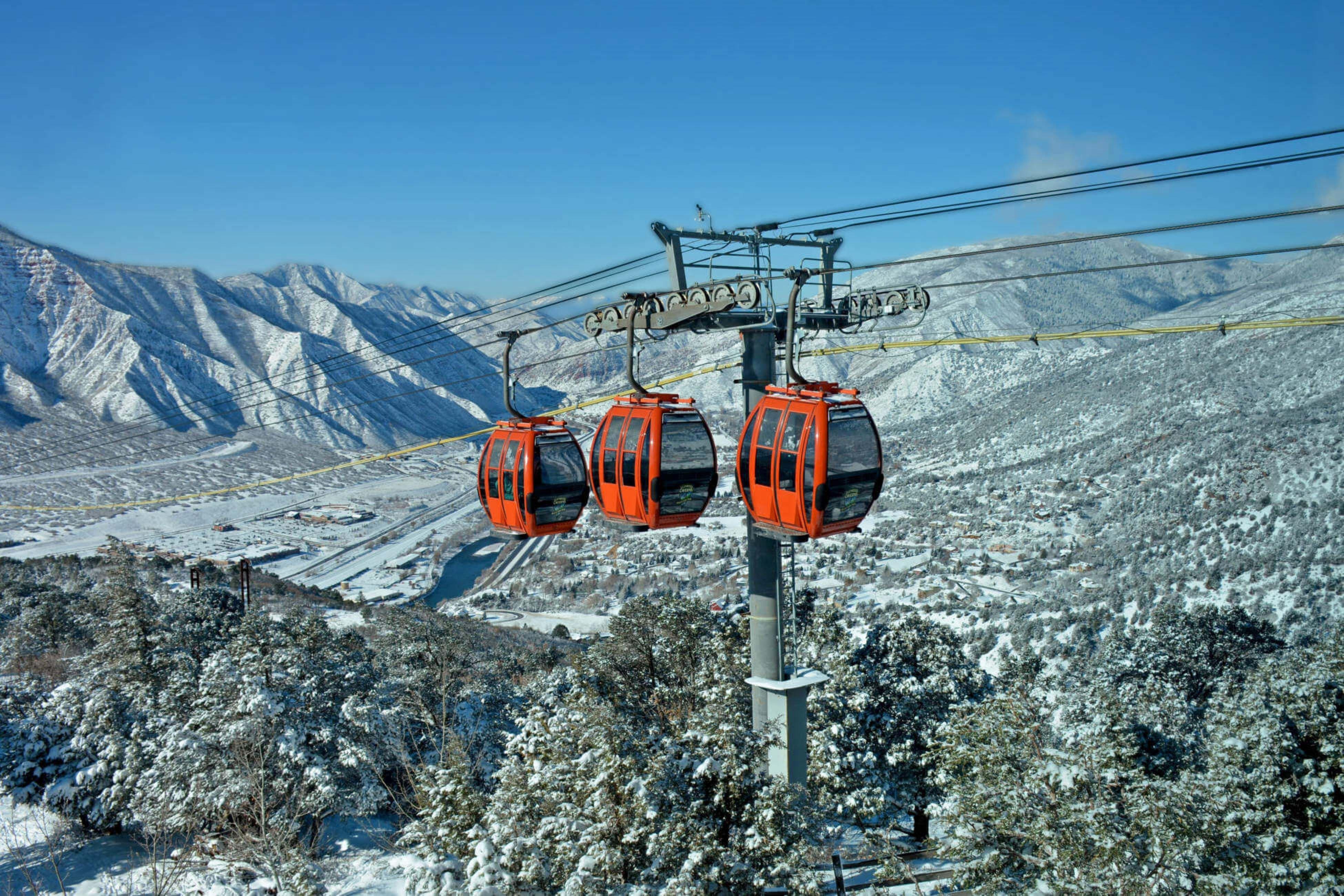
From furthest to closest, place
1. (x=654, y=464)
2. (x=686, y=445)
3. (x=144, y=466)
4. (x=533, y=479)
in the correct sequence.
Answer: (x=144, y=466) → (x=533, y=479) → (x=686, y=445) → (x=654, y=464)

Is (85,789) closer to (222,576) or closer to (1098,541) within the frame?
(222,576)

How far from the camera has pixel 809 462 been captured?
8.53 meters

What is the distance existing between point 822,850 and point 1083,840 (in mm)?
3202

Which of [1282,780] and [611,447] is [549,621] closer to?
[611,447]

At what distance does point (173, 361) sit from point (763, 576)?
140451 mm

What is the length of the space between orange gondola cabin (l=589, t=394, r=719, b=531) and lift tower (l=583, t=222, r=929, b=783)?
85 cm

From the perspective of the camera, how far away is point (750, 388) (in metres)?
10.6

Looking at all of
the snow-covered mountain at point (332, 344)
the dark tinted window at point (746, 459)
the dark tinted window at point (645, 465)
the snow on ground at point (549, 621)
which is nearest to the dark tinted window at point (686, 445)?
the dark tinted window at point (645, 465)

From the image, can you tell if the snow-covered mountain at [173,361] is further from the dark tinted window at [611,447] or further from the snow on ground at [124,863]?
the dark tinted window at [611,447]

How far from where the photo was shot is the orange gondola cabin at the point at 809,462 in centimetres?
856

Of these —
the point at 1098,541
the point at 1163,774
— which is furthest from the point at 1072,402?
the point at 1163,774

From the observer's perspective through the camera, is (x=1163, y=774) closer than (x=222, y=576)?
Yes

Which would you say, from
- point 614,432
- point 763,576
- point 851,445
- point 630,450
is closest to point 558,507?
point 614,432

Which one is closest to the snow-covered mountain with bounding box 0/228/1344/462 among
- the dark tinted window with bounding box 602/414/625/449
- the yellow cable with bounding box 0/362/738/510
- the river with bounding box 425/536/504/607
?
the river with bounding box 425/536/504/607
